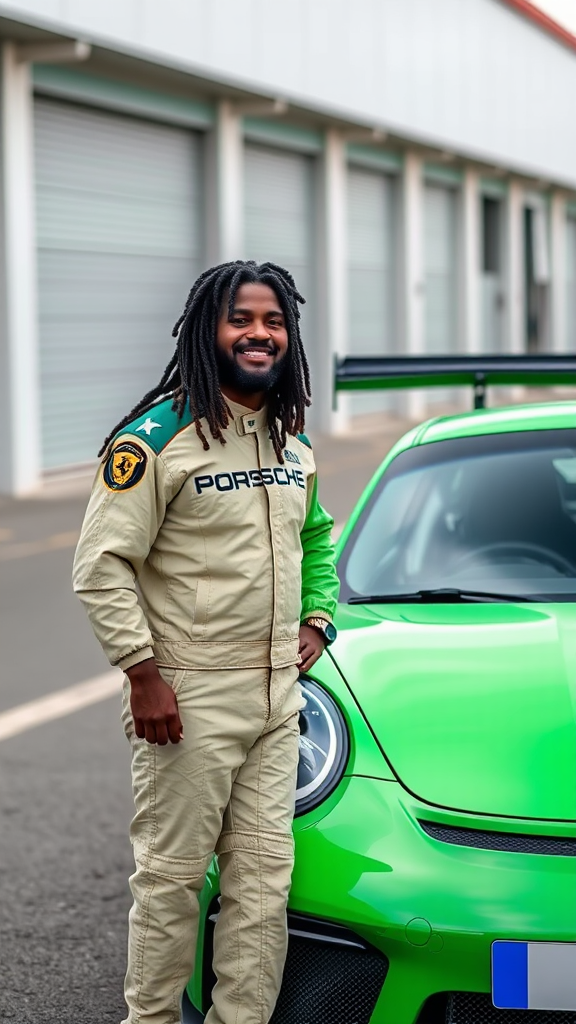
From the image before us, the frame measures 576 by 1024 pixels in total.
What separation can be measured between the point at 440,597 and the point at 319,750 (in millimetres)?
760

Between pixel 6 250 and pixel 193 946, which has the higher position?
pixel 6 250

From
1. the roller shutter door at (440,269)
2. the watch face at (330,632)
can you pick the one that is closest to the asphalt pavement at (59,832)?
the watch face at (330,632)

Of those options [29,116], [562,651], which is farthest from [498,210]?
[562,651]

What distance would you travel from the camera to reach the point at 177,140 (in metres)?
16.9

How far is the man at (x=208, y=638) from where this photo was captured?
253 cm

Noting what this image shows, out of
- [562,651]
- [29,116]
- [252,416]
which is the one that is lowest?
[562,651]

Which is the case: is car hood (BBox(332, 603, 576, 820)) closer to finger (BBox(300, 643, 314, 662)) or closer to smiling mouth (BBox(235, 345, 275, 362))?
finger (BBox(300, 643, 314, 662))

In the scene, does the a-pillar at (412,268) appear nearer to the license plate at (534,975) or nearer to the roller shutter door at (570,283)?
the roller shutter door at (570,283)

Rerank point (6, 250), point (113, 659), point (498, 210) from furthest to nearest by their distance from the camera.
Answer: point (498, 210)
point (6, 250)
point (113, 659)

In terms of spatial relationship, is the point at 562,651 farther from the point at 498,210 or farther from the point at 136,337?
the point at 498,210

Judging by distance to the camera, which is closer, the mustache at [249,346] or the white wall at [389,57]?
the mustache at [249,346]

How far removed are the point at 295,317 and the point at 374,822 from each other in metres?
0.96

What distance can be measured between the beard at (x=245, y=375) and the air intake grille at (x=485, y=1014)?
113 centimetres

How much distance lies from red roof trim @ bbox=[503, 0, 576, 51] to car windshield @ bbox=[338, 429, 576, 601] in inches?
957
